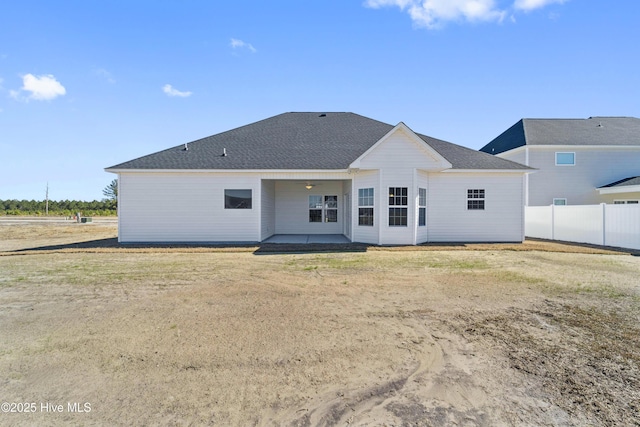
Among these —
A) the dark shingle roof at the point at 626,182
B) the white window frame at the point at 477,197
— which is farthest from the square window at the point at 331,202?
the dark shingle roof at the point at 626,182

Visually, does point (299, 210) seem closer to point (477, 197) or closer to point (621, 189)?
point (477, 197)

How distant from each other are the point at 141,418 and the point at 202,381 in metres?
0.70

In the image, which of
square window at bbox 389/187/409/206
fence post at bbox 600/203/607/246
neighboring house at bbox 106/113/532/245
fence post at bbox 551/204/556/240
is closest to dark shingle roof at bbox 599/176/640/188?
fence post at bbox 551/204/556/240

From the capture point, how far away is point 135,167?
15273mm

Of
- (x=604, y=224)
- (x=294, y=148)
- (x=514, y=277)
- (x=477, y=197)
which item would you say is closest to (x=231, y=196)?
(x=294, y=148)

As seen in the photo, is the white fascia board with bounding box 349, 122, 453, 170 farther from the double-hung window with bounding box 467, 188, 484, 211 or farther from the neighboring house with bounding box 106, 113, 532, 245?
the double-hung window with bounding box 467, 188, 484, 211

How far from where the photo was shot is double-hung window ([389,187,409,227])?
14555 millimetres

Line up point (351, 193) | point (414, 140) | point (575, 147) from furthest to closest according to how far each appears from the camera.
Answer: point (575, 147)
point (351, 193)
point (414, 140)

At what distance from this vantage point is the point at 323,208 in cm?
1984

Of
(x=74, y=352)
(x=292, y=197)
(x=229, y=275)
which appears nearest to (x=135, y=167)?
(x=292, y=197)

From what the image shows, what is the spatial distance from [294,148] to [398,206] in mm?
6143

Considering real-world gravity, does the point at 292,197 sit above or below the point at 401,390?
above

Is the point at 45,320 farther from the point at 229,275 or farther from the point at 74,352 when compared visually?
the point at 229,275

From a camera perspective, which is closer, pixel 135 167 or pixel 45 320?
pixel 45 320
